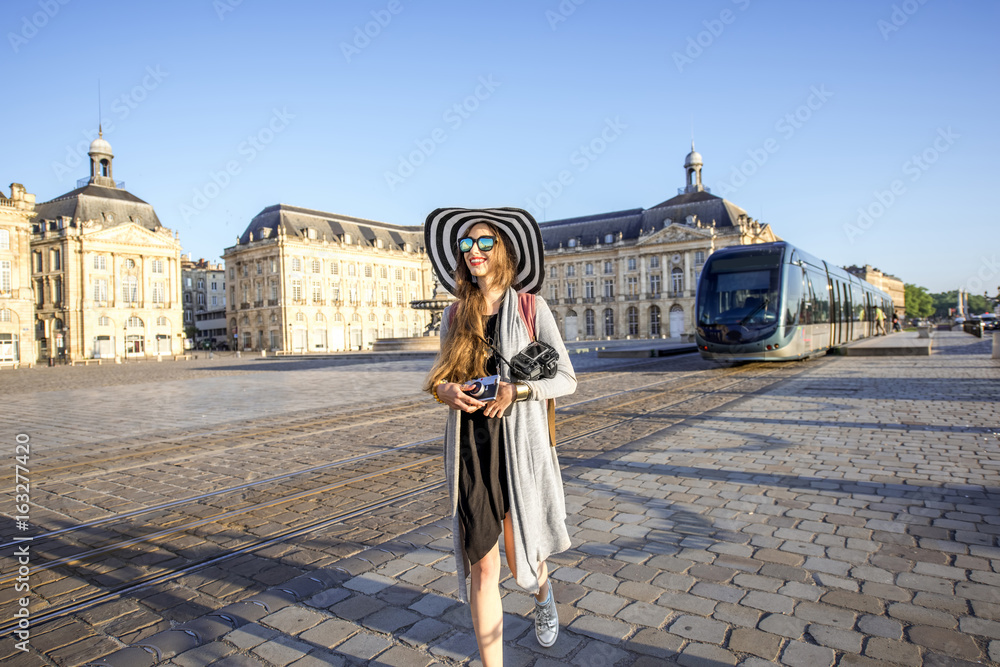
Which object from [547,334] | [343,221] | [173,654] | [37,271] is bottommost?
[173,654]

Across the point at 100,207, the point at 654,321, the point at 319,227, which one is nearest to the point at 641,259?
the point at 654,321

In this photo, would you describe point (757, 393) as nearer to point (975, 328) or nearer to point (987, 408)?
point (987, 408)

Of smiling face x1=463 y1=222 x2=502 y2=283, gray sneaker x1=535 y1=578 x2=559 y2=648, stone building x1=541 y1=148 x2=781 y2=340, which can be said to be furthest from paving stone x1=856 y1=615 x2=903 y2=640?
stone building x1=541 y1=148 x2=781 y2=340

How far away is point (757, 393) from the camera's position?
38.3 feet

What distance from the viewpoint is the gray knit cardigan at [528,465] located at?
93.5 inches

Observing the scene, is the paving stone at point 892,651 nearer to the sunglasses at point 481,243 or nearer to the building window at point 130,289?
the sunglasses at point 481,243

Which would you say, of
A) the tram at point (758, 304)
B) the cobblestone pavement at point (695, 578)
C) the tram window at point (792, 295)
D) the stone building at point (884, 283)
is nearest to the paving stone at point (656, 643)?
the cobblestone pavement at point (695, 578)

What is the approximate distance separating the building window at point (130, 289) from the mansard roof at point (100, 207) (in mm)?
5633

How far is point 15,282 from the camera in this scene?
4188cm

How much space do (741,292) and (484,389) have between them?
16187mm

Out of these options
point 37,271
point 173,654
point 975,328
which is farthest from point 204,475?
point 37,271

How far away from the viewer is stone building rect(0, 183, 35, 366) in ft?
137

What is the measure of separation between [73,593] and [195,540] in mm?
849

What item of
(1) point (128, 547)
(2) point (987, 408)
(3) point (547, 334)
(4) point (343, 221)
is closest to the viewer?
(3) point (547, 334)
